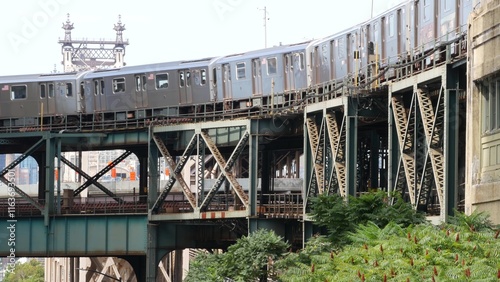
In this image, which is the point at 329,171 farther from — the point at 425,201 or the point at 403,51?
the point at 425,201

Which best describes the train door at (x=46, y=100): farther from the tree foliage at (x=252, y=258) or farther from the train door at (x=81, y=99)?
the tree foliage at (x=252, y=258)

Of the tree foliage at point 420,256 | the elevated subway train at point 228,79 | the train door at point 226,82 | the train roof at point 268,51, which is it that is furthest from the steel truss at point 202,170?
the tree foliage at point 420,256

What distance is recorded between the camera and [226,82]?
250 feet

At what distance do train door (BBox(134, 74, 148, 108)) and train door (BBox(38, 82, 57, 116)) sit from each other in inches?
231

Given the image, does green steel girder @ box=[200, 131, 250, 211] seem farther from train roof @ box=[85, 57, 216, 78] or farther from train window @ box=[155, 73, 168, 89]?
train roof @ box=[85, 57, 216, 78]

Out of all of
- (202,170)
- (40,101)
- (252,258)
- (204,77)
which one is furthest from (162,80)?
(252,258)

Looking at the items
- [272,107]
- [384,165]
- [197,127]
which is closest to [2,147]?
[197,127]

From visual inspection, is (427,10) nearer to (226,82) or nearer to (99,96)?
(226,82)

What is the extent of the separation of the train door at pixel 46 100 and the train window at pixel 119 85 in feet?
14.2

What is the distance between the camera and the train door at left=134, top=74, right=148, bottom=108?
79.4 m

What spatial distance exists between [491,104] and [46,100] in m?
46.5

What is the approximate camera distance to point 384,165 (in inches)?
2660

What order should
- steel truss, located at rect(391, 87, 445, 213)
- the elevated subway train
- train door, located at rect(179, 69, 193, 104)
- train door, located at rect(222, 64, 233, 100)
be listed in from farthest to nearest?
train door, located at rect(179, 69, 193, 104), train door, located at rect(222, 64, 233, 100), the elevated subway train, steel truss, located at rect(391, 87, 445, 213)

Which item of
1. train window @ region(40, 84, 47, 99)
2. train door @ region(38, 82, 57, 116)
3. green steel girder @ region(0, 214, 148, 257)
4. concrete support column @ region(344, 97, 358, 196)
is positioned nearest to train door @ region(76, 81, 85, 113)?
train door @ region(38, 82, 57, 116)
